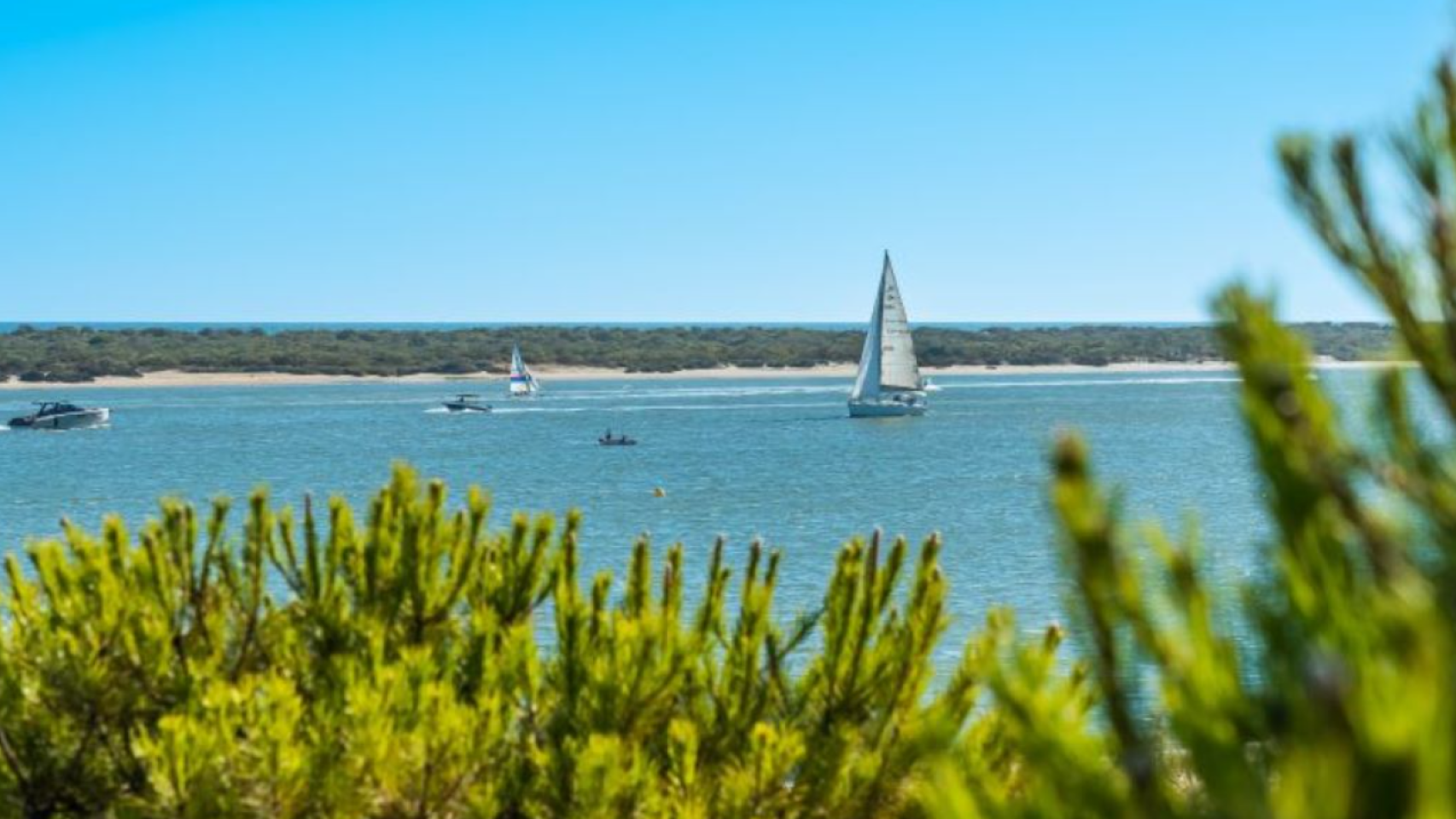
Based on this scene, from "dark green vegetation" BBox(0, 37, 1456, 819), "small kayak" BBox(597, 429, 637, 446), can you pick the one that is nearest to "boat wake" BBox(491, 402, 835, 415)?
"small kayak" BBox(597, 429, 637, 446)

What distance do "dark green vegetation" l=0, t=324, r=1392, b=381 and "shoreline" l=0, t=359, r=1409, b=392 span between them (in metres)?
0.66

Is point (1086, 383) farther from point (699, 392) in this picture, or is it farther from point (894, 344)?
point (894, 344)

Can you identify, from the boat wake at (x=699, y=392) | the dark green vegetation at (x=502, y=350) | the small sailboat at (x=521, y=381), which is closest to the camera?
the small sailboat at (x=521, y=381)

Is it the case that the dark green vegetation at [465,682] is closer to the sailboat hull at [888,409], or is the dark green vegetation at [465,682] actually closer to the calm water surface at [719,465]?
the calm water surface at [719,465]

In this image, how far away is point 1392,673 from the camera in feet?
5.72

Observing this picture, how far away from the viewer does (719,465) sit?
59438 millimetres

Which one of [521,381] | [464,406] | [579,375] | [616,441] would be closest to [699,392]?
[521,381]

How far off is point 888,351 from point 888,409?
8.90ft

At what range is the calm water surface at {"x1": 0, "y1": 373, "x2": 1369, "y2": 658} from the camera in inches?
1515

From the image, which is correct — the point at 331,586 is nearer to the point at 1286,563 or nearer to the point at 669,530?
the point at 1286,563

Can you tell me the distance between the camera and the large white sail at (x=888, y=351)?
2901 inches

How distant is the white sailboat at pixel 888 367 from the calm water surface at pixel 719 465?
3.38 ft

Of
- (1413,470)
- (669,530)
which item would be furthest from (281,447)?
(1413,470)

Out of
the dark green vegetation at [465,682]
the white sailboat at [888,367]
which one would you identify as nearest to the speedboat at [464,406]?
the white sailboat at [888,367]
